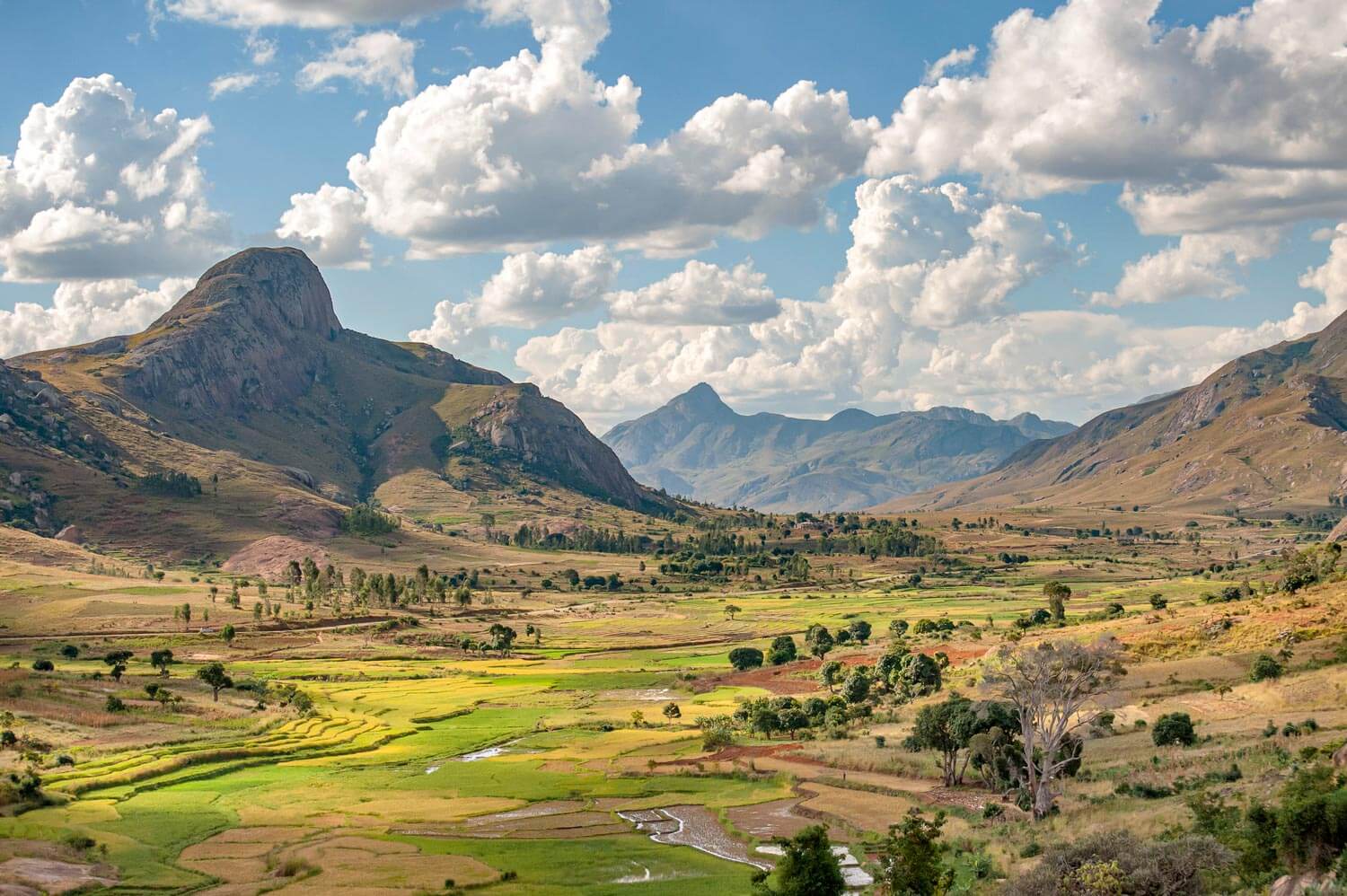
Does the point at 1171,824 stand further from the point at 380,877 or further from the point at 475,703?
the point at 475,703

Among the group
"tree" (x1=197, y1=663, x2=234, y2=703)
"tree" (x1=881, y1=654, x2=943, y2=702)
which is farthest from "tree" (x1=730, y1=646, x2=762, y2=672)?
"tree" (x1=197, y1=663, x2=234, y2=703)

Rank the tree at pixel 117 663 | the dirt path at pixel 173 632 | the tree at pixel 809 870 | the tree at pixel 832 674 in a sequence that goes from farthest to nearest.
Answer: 1. the dirt path at pixel 173 632
2. the tree at pixel 832 674
3. the tree at pixel 117 663
4. the tree at pixel 809 870

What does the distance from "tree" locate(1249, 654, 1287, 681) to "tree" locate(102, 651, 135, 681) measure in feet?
350

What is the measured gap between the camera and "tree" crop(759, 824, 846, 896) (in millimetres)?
45250

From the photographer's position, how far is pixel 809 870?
149ft

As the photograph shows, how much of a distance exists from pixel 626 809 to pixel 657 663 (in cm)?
8247

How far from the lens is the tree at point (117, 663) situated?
115 metres

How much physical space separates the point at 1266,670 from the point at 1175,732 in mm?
17529

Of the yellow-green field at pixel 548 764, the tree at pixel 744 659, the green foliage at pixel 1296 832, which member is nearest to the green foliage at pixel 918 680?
the yellow-green field at pixel 548 764

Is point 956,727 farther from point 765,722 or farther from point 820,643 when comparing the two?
point 820,643

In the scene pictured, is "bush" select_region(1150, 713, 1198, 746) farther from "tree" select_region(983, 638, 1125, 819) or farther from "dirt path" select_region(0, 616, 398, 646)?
"dirt path" select_region(0, 616, 398, 646)

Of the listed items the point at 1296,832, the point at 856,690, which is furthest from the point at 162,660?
the point at 1296,832

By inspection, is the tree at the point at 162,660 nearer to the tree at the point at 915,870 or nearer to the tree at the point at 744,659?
the tree at the point at 744,659

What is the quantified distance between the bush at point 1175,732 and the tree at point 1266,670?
48.9 ft
